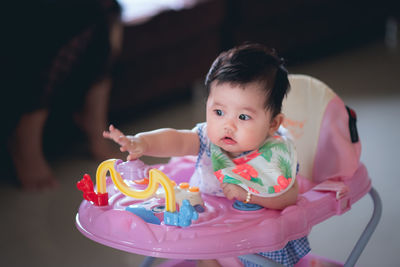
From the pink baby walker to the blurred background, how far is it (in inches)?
16.6

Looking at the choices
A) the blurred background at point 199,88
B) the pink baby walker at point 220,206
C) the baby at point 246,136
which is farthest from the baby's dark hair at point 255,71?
the blurred background at point 199,88

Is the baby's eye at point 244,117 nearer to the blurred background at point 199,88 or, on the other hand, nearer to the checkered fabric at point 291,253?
the checkered fabric at point 291,253

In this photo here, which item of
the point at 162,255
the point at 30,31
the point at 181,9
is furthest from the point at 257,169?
the point at 181,9

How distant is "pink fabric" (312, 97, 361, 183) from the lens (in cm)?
126

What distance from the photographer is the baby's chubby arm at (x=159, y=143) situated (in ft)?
3.34

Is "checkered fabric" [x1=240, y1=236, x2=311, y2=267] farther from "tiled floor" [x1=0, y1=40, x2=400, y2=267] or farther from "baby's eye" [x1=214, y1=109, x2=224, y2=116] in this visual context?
"tiled floor" [x1=0, y1=40, x2=400, y2=267]

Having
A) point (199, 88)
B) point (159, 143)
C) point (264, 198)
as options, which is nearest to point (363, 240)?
point (264, 198)

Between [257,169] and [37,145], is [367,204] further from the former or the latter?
[37,145]

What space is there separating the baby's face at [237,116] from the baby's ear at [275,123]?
0.02 m

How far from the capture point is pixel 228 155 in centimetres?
116

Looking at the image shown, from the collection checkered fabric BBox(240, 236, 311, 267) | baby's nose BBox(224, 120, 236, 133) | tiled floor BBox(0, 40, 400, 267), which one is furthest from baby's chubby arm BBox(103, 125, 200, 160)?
tiled floor BBox(0, 40, 400, 267)

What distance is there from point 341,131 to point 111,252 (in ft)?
2.58

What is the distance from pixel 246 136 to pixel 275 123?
0.29 feet

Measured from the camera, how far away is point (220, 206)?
1126mm
